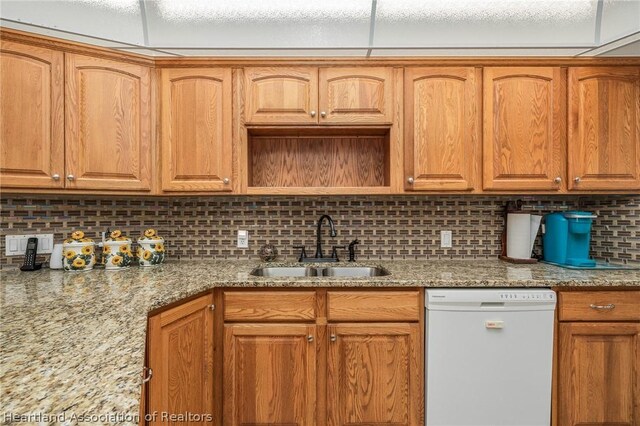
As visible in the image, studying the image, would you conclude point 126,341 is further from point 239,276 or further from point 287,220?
point 287,220

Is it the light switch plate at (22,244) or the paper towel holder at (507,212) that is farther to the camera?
the paper towel holder at (507,212)

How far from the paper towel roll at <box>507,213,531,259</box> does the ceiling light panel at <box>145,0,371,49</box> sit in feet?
4.65

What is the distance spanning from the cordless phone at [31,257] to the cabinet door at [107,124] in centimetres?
45

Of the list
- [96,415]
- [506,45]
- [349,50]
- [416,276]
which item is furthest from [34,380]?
[506,45]

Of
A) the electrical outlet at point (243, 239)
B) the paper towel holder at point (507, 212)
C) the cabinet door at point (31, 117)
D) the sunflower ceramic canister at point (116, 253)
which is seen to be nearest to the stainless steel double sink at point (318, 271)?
the electrical outlet at point (243, 239)

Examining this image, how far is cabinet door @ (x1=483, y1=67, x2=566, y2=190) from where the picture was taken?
6.29ft

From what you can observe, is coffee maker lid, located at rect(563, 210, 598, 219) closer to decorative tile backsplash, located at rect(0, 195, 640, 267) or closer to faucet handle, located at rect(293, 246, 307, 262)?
decorative tile backsplash, located at rect(0, 195, 640, 267)

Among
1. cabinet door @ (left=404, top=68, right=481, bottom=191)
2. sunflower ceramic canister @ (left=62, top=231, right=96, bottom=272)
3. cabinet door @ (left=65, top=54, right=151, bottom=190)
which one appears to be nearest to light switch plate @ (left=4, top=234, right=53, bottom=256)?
sunflower ceramic canister @ (left=62, top=231, right=96, bottom=272)

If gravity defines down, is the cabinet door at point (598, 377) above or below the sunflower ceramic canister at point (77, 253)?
below

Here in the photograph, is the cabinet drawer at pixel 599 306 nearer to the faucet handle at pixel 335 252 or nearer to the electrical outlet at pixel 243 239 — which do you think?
the faucet handle at pixel 335 252

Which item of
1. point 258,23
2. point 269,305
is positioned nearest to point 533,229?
point 269,305

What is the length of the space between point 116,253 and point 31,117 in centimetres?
80

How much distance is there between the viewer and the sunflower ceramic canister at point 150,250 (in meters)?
1.97

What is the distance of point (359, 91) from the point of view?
1925mm
